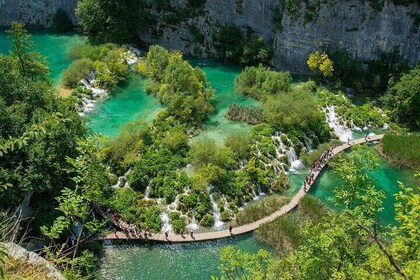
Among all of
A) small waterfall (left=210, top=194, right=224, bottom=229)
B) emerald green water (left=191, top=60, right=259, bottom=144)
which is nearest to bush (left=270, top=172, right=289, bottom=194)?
small waterfall (left=210, top=194, right=224, bottom=229)

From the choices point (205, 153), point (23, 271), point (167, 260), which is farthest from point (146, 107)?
point (23, 271)

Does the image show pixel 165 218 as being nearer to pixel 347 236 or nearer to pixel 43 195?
pixel 43 195

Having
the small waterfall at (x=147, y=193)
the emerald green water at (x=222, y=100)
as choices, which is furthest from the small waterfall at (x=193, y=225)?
the emerald green water at (x=222, y=100)

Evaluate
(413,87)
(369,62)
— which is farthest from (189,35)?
(413,87)

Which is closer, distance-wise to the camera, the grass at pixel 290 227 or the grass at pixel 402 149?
the grass at pixel 290 227

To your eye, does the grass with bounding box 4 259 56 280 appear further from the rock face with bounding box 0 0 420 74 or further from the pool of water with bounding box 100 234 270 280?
the rock face with bounding box 0 0 420 74

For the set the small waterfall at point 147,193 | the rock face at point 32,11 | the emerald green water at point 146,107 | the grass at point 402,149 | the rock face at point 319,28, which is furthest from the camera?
the rock face at point 32,11

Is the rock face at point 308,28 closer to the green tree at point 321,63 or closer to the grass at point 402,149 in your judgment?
the green tree at point 321,63

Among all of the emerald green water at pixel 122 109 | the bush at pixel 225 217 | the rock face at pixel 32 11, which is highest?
the rock face at pixel 32 11

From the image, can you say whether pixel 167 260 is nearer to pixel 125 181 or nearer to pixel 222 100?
pixel 125 181
